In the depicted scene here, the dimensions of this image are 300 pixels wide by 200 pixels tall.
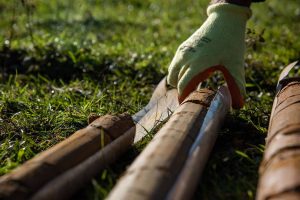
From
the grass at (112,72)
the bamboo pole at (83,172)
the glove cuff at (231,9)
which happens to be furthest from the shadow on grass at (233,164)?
the glove cuff at (231,9)

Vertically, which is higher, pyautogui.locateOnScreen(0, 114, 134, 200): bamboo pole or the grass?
pyautogui.locateOnScreen(0, 114, 134, 200): bamboo pole

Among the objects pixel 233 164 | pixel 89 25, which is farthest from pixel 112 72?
pixel 233 164

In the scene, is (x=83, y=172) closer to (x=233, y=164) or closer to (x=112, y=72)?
(x=233, y=164)

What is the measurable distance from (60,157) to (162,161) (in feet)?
1.34

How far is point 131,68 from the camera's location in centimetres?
405

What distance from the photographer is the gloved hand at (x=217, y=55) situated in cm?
275

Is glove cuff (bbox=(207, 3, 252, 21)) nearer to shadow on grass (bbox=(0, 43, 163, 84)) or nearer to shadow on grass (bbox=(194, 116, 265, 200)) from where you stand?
shadow on grass (bbox=(194, 116, 265, 200))

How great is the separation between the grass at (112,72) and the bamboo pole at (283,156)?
0.19 metres

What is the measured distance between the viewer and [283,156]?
6.15ft

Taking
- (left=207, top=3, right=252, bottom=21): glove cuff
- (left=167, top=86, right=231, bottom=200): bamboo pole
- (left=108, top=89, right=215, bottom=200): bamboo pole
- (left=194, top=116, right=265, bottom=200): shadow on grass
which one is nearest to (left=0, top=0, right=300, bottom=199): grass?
(left=194, top=116, right=265, bottom=200): shadow on grass

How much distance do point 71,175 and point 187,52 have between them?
1109 millimetres

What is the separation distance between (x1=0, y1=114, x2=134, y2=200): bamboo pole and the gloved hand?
1.55 ft

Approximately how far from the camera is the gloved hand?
275 centimetres

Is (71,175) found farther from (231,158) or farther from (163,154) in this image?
(231,158)
